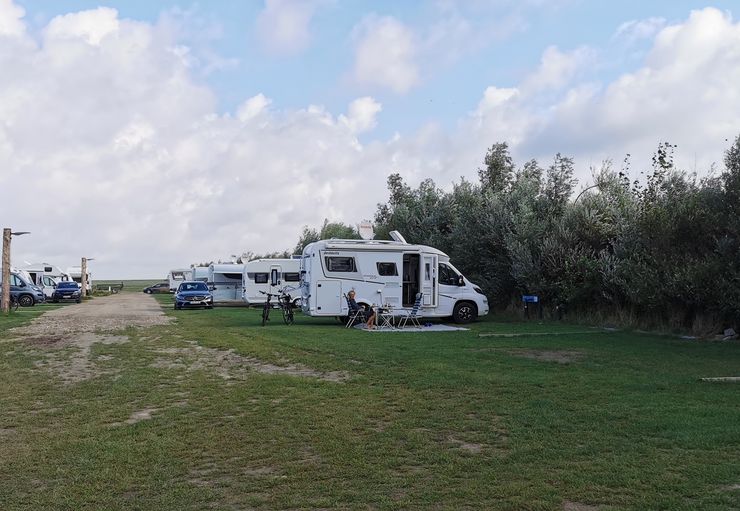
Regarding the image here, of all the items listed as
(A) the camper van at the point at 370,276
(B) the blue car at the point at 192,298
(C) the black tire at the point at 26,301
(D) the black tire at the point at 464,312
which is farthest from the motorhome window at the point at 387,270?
(C) the black tire at the point at 26,301

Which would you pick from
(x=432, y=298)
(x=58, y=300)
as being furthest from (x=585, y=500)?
(x=58, y=300)

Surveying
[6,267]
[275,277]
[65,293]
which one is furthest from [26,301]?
[275,277]

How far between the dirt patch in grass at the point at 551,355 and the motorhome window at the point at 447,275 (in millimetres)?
9251

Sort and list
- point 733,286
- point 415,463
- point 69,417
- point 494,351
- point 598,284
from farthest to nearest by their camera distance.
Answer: point 598,284
point 733,286
point 494,351
point 69,417
point 415,463

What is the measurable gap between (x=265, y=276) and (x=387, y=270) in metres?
14.8

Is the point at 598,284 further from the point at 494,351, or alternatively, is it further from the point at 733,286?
the point at 494,351

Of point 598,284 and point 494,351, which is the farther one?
point 598,284

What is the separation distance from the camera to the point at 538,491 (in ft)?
16.8

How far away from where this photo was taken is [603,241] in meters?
24.0

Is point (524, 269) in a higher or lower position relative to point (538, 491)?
higher

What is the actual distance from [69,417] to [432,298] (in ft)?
51.8

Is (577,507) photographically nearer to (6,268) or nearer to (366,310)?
(366,310)

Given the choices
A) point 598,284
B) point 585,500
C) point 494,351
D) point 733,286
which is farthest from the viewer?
point 598,284

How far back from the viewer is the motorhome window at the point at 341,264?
22375 mm
